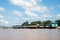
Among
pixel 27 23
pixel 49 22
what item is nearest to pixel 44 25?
pixel 49 22

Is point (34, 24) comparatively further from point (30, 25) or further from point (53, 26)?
point (53, 26)

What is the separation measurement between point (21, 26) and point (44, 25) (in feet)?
54.5

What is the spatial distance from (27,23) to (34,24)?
3.99 meters

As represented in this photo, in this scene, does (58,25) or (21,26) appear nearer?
(58,25)

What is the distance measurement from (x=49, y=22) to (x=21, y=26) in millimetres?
18785

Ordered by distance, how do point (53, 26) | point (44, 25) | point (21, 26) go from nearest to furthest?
point (53, 26)
point (44, 25)
point (21, 26)

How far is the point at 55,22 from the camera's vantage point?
91125mm

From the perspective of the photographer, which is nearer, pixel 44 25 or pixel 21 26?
pixel 44 25

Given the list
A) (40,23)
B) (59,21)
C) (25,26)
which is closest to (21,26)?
(25,26)

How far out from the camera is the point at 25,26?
332 ft

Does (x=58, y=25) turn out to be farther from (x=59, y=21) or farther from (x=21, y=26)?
Answer: (x=21, y=26)

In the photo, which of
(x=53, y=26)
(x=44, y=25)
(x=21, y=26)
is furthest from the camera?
(x=21, y=26)

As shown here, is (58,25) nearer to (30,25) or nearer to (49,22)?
(49,22)

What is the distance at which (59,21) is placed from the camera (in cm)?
9112
